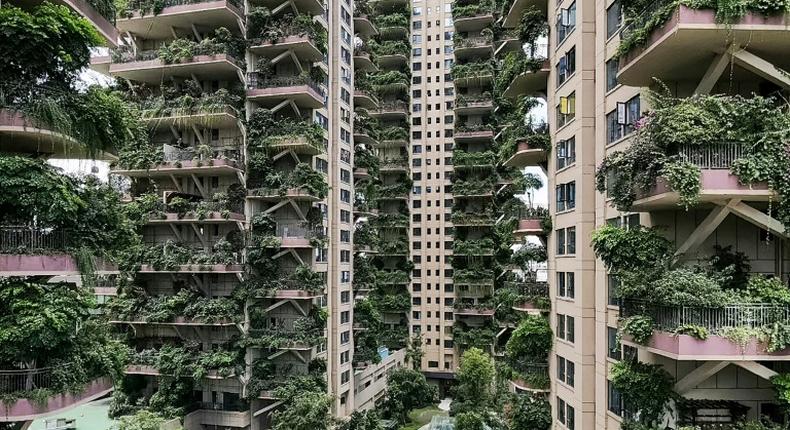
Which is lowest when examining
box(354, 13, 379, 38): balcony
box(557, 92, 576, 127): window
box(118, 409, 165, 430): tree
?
box(118, 409, 165, 430): tree

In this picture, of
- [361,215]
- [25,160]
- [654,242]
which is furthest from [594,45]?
[361,215]

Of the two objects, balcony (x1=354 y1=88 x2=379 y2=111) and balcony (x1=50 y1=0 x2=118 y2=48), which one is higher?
balcony (x1=354 y1=88 x2=379 y2=111)

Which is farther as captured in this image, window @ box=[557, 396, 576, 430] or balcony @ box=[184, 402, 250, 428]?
balcony @ box=[184, 402, 250, 428]

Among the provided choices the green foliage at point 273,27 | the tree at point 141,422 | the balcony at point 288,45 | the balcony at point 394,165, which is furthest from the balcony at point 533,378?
the balcony at point 394,165

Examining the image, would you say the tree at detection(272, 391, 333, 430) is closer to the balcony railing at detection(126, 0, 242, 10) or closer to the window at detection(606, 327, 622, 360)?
the window at detection(606, 327, 622, 360)

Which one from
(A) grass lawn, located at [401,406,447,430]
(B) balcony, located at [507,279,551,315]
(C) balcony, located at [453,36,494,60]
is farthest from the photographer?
(C) balcony, located at [453,36,494,60]

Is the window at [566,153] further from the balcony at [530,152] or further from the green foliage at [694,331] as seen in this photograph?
the green foliage at [694,331]

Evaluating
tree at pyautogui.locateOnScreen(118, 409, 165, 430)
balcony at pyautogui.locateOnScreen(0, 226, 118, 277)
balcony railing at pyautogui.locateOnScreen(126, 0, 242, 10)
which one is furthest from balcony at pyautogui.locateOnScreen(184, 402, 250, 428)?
balcony railing at pyautogui.locateOnScreen(126, 0, 242, 10)

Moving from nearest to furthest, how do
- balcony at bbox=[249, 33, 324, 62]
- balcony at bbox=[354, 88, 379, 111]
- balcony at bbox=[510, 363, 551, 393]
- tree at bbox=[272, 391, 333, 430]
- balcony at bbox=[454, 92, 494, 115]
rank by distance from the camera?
balcony at bbox=[510, 363, 551, 393], tree at bbox=[272, 391, 333, 430], balcony at bbox=[249, 33, 324, 62], balcony at bbox=[354, 88, 379, 111], balcony at bbox=[454, 92, 494, 115]
